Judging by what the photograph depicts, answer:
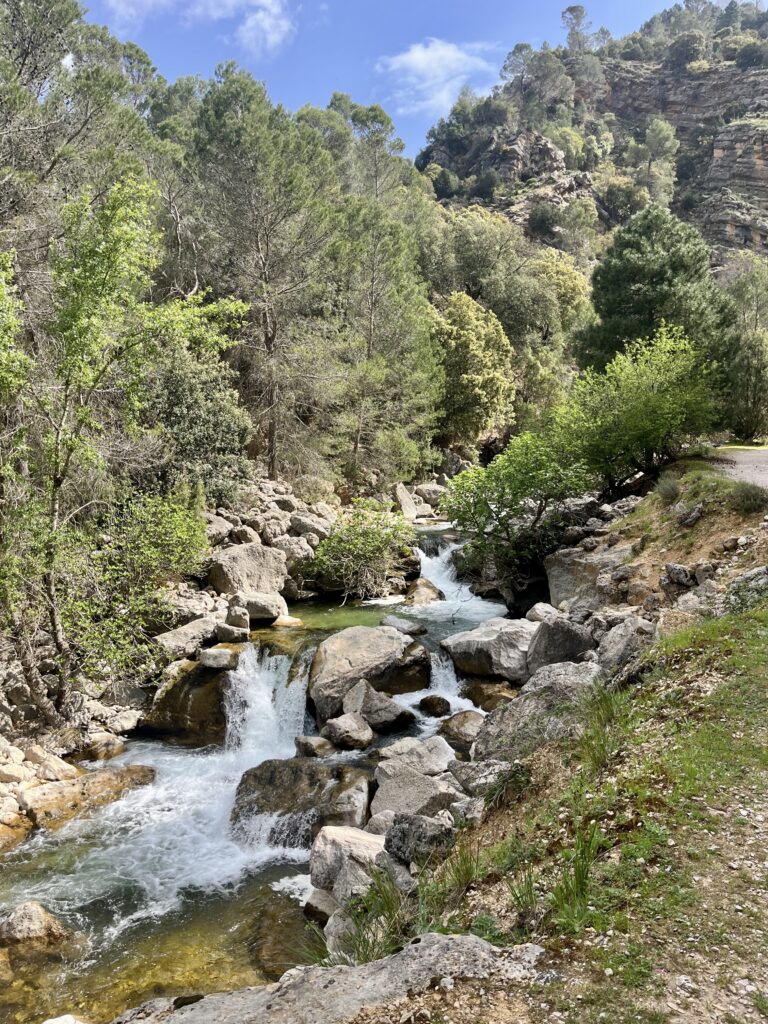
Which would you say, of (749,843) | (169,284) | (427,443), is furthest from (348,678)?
(169,284)

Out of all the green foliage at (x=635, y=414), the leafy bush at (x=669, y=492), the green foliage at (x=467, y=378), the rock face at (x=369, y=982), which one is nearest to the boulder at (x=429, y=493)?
the green foliage at (x=467, y=378)

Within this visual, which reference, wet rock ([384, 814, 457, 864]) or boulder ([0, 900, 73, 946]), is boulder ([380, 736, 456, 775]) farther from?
boulder ([0, 900, 73, 946])

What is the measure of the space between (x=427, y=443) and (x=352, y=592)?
1374 cm

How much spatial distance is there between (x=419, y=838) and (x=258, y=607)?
31.1 ft

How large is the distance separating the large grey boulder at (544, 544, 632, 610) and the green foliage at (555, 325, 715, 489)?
336 cm

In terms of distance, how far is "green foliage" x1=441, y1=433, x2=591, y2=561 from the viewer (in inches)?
594

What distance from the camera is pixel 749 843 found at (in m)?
4.20

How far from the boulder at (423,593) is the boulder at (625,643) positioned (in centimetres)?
830

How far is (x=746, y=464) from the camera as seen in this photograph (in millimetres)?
17969

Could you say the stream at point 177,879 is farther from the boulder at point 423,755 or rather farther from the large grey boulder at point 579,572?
the large grey boulder at point 579,572

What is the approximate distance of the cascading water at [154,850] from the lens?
7.63 metres

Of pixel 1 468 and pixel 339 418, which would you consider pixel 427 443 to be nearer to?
pixel 339 418

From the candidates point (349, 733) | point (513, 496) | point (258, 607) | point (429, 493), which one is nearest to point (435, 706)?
point (349, 733)

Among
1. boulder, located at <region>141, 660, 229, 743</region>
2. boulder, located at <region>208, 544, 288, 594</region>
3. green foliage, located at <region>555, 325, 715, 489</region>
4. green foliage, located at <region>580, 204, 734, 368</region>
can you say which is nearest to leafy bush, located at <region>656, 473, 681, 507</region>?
green foliage, located at <region>555, 325, 715, 489</region>
